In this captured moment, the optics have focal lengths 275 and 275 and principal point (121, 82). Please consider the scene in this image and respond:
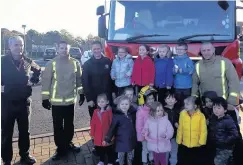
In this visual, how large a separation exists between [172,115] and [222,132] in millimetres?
749

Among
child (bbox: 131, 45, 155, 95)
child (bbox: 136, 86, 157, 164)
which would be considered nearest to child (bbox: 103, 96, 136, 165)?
child (bbox: 136, 86, 157, 164)

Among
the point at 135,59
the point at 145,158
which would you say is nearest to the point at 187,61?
the point at 135,59

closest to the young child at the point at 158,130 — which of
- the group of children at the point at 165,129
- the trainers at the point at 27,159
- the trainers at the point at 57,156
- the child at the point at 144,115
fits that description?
the group of children at the point at 165,129

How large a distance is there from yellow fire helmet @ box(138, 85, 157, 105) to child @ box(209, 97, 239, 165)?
0.94 metres

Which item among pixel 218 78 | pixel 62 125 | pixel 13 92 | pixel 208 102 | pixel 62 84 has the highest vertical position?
pixel 218 78

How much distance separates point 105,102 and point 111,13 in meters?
1.93

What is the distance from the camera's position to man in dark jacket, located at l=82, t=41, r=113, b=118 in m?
4.44

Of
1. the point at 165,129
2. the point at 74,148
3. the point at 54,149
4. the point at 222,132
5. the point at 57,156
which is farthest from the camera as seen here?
the point at 54,149

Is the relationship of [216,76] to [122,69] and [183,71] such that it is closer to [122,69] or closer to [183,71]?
[183,71]

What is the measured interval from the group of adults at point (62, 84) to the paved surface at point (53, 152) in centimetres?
13

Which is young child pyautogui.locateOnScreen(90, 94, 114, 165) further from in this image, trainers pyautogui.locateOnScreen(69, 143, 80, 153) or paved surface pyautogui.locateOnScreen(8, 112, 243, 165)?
trainers pyautogui.locateOnScreen(69, 143, 80, 153)

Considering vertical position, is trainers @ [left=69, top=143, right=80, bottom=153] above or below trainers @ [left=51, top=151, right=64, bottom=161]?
above

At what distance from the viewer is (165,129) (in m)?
3.92

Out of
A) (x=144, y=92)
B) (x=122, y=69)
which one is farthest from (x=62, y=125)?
(x=144, y=92)
